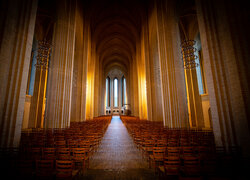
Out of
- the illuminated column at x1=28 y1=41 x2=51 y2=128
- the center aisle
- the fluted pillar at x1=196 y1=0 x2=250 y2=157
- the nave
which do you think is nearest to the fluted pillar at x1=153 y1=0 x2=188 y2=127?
the fluted pillar at x1=196 y1=0 x2=250 y2=157

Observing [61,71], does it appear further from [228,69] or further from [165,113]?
[228,69]

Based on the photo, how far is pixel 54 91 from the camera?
8750 millimetres

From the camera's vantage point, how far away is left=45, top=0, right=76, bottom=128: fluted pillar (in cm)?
855

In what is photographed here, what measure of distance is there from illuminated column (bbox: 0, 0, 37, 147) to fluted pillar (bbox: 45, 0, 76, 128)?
4.36 m

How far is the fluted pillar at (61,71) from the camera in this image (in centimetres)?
855

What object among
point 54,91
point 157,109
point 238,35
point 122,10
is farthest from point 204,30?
point 122,10

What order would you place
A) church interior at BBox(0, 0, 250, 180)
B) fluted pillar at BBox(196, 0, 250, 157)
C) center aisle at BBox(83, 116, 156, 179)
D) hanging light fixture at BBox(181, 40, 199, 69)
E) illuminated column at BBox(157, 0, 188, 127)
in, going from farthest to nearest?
illuminated column at BBox(157, 0, 188, 127) < hanging light fixture at BBox(181, 40, 199, 69) < fluted pillar at BBox(196, 0, 250, 157) < center aisle at BBox(83, 116, 156, 179) < church interior at BBox(0, 0, 250, 180)

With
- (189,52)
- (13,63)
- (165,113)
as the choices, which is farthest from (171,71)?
(13,63)

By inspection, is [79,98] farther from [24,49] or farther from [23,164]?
[23,164]

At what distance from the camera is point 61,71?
30.0 feet

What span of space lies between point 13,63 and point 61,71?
4.87 m

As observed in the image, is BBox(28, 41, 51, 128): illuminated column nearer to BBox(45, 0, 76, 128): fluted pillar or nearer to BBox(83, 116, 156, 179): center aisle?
BBox(45, 0, 76, 128): fluted pillar

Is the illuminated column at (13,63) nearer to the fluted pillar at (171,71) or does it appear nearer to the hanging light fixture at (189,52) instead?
the hanging light fixture at (189,52)

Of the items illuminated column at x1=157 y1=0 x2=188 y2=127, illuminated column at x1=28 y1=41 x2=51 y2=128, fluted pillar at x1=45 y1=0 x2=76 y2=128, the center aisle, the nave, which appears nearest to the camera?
the nave
